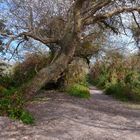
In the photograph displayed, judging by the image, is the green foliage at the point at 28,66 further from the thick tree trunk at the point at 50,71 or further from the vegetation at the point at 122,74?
the thick tree trunk at the point at 50,71

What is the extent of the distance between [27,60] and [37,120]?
1600 centimetres

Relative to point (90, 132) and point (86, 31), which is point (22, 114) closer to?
point (90, 132)

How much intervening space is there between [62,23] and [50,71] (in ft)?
24.9

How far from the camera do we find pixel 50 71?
53.3 ft

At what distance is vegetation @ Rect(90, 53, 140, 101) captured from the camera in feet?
83.1

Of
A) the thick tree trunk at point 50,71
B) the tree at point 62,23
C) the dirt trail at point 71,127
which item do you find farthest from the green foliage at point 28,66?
the dirt trail at point 71,127

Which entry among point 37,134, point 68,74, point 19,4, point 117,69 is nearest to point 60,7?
point 19,4

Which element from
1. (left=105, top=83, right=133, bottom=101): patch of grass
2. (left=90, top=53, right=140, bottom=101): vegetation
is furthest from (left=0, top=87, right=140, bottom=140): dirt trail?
(left=90, top=53, right=140, bottom=101): vegetation

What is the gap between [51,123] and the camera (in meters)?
11.6

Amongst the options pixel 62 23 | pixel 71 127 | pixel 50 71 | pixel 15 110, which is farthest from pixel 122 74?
pixel 71 127

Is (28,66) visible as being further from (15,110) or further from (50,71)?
(15,110)

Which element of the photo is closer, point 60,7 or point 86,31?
point 60,7

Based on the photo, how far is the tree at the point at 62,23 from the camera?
16375mm

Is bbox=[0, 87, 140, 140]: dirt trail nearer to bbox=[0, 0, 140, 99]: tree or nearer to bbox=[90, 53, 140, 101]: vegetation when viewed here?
bbox=[0, 0, 140, 99]: tree
